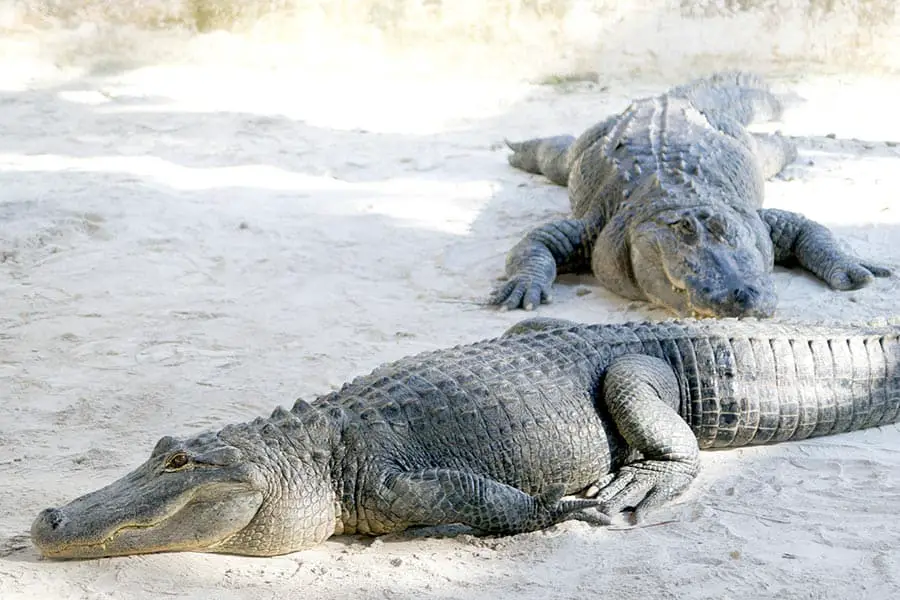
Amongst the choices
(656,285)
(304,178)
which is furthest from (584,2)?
(656,285)

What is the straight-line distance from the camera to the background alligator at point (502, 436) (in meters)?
3.17

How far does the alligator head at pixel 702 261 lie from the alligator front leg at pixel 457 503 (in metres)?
2.19

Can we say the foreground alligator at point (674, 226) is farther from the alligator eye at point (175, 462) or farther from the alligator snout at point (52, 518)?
the alligator snout at point (52, 518)

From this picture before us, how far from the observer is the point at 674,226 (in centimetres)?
577

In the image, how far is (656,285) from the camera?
572 cm

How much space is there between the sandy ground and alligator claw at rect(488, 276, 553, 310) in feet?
0.35

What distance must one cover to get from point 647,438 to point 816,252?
279 centimetres

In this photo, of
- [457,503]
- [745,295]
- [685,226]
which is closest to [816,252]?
[685,226]

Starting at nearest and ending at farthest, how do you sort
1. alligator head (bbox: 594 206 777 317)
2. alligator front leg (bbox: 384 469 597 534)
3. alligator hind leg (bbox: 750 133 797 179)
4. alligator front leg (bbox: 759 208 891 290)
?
alligator front leg (bbox: 384 469 597 534) → alligator head (bbox: 594 206 777 317) → alligator front leg (bbox: 759 208 891 290) → alligator hind leg (bbox: 750 133 797 179)

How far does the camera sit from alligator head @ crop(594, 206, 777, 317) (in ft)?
17.3

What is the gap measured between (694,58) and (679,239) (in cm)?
591

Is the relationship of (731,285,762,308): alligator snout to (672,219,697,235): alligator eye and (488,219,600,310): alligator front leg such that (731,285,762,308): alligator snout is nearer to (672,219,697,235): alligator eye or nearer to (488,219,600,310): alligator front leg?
(672,219,697,235): alligator eye

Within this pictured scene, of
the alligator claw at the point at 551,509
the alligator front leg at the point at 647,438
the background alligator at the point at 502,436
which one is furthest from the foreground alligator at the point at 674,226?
the alligator claw at the point at 551,509

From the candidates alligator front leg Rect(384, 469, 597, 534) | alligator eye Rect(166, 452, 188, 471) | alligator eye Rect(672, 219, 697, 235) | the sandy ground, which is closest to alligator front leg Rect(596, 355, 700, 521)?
the sandy ground
